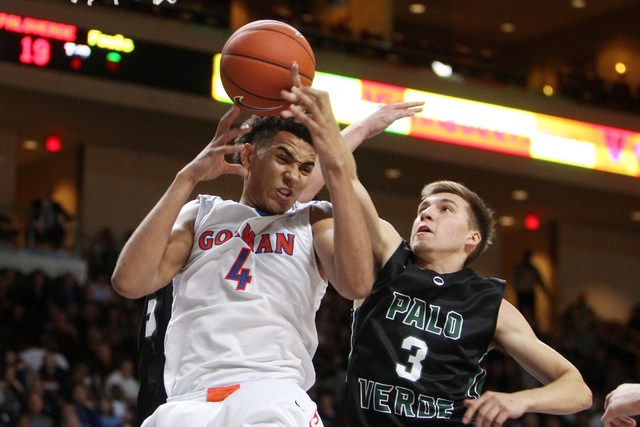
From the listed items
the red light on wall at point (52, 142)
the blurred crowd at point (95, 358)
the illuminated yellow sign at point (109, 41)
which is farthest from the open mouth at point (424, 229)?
the red light on wall at point (52, 142)

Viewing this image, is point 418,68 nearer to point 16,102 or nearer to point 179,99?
point 179,99

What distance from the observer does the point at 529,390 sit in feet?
10.6

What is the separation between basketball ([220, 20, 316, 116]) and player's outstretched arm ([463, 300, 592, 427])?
3.94ft

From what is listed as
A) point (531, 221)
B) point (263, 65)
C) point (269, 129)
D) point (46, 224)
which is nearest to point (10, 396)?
point (46, 224)

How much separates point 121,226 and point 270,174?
13805 mm

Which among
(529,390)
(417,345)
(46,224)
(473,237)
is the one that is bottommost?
(529,390)

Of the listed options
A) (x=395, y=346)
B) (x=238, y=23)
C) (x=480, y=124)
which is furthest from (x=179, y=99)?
(x=395, y=346)

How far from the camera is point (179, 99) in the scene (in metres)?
14.0

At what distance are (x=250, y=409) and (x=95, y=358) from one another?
7851mm

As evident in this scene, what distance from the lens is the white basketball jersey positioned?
293 centimetres

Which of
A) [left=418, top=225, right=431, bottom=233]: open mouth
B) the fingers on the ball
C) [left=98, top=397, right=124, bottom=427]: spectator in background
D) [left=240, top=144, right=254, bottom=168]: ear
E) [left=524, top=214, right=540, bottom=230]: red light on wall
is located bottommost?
[left=98, top=397, right=124, bottom=427]: spectator in background

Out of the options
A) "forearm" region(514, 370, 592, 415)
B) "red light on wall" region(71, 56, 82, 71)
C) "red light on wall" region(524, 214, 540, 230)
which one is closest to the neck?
"forearm" region(514, 370, 592, 415)

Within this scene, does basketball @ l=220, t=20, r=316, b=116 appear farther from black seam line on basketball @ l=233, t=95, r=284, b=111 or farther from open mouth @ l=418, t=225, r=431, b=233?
open mouth @ l=418, t=225, r=431, b=233

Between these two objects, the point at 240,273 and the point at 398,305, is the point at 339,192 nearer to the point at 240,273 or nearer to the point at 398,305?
the point at 240,273
